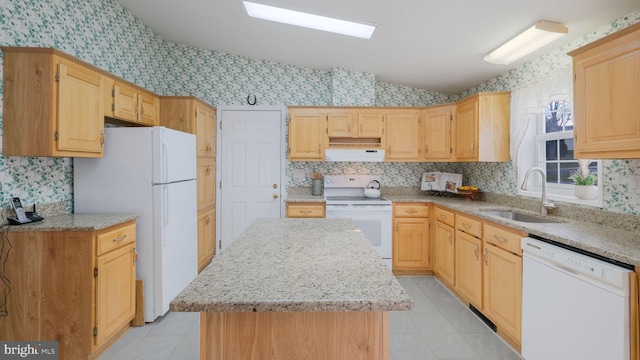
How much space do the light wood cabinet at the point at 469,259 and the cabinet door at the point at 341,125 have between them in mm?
1681

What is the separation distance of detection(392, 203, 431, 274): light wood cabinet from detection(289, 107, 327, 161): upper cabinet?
1266 millimetres

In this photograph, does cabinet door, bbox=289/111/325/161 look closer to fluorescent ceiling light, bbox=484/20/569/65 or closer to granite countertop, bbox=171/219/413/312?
fluorescent ceiling light, bbox=484/20/569/65

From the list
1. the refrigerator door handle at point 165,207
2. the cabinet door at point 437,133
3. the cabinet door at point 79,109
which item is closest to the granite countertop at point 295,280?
the refrigerator door handle at point 165,207

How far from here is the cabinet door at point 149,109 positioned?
2875 millimetres

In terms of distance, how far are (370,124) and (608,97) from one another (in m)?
2.39

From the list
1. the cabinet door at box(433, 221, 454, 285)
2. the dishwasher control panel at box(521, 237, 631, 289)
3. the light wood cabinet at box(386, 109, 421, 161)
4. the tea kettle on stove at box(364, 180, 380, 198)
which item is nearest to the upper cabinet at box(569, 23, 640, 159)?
the dishwasher control panel at box(521, 237, 631, 289)

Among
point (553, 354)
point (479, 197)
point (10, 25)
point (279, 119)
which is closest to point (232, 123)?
point (279, 119)

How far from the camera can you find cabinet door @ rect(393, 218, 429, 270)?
360 cm

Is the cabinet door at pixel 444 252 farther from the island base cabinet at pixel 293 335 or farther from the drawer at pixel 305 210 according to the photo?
the island base cabinet at pixel 293 335

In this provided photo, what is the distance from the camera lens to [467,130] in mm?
3346

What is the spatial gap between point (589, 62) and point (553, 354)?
1786 mm

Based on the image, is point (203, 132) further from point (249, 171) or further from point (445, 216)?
point (445, 216)

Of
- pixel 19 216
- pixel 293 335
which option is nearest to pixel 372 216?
pixel 293 335

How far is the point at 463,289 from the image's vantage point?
2.83 metres
